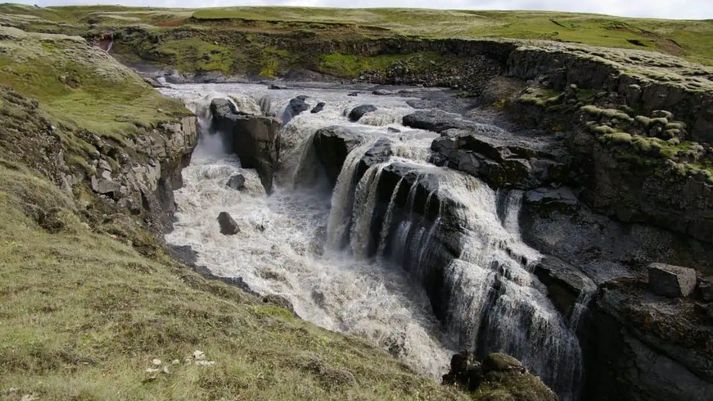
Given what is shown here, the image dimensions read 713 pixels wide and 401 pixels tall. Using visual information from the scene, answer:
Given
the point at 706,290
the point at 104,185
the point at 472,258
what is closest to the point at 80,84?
the point at 104,185

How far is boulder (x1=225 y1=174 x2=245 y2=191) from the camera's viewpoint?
1647 inches

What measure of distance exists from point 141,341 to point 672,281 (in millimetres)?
21395

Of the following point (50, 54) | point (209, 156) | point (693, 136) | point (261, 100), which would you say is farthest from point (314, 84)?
point (693, 136)

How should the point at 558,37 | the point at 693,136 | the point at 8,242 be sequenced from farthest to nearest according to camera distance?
1. the point at 558,37
2. the point at 693,136
3. the point at 8,242

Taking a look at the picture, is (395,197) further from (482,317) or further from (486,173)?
(482,317)

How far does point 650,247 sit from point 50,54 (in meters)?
49.2

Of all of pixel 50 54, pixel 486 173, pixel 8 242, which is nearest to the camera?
pixel 8 242

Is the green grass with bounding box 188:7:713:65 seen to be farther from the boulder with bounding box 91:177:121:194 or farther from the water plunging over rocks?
the boulder with bounding box 91:177:121:194

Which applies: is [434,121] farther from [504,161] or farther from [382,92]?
[382,92]

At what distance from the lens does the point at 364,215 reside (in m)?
34.7

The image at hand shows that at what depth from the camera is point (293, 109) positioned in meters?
50.8

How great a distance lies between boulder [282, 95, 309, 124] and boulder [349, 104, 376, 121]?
18.3 feet

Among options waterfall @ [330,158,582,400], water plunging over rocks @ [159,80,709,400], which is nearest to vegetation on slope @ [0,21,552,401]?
water plunging over rocks @ [159,80,709,400]

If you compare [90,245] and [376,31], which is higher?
[376,31]
